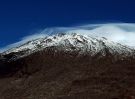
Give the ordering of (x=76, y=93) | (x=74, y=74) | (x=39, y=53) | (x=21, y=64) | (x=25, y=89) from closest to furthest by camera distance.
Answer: (x=76, y=93)
(x=25, y=89)
(x=74, y=74)
(x=21, y=64)
(x=39, y=53)

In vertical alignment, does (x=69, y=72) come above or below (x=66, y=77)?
above

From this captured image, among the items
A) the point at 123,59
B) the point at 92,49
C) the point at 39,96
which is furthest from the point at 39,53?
the point at 39,96

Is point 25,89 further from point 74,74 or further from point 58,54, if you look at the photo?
point 58,54

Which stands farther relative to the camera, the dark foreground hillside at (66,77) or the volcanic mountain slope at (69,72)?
the volcanic mountain slope at (69,72)

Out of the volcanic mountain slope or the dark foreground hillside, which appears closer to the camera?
the dark foreground hillside

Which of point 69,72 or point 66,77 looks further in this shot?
point 69,72
